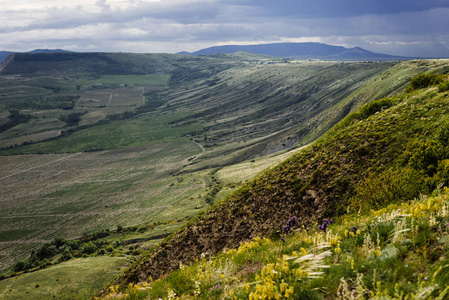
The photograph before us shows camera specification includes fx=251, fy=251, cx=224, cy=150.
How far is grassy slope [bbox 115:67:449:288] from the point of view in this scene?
48.1 feet

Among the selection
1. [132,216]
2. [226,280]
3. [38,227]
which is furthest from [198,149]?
[226,280]

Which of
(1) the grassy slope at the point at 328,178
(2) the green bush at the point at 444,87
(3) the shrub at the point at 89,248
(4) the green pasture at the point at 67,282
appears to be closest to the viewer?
(1) the grassy slope at the point at 328,178

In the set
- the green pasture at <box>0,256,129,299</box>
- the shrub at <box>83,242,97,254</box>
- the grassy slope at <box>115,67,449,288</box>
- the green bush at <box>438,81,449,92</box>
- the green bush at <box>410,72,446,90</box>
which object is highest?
the green bush at <box>410,72,446,90</box>

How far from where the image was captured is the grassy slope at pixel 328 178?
14.7m

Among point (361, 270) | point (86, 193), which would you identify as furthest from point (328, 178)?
point (86, 193)

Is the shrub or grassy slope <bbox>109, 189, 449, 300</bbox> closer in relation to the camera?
grassy slope <bbox>109, 189, 449, 300</bbox>

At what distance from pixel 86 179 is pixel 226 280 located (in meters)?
169

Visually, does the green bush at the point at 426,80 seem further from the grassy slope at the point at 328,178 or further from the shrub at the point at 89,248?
the shrub at the point at 89,248

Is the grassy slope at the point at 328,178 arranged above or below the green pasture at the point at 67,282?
above

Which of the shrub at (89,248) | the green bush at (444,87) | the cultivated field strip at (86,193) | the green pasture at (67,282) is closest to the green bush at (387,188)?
the green bush at (444,87)

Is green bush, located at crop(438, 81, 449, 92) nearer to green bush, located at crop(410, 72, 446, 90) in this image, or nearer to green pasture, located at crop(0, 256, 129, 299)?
green bush, located at crop(410, 72, 446, 90)

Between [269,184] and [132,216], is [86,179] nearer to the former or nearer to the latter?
[132,216]

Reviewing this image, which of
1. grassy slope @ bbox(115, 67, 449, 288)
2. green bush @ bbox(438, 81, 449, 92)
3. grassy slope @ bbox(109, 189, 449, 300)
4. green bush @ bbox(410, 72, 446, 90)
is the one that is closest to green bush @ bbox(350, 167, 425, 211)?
grassy slope @ bbox(115, 67, 449, 288)

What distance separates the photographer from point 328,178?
56.4 feet
